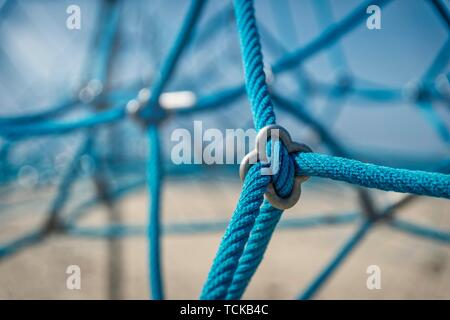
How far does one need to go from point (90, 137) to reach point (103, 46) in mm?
389

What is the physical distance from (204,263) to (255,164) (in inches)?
26.3

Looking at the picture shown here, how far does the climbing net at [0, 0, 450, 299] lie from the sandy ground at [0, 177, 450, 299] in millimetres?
56

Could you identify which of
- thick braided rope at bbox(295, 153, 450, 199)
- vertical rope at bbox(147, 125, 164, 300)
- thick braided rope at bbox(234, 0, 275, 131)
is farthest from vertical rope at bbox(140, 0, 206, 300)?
thick braided rope at bbox(295, 153, 450, 199)

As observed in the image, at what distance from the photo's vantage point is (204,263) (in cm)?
96

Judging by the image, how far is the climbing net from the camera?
34 cm

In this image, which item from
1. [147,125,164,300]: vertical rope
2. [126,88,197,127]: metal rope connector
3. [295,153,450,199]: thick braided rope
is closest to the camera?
[295,153,450,199]: thick braided rope

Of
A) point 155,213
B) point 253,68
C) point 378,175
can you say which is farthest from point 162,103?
point 378,175

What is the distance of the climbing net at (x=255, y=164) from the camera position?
0.34m

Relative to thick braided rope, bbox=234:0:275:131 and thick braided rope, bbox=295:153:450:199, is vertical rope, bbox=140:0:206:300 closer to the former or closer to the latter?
thick braided rope, bbox=234:0:275:131

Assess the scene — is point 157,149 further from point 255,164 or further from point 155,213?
point 255,164
